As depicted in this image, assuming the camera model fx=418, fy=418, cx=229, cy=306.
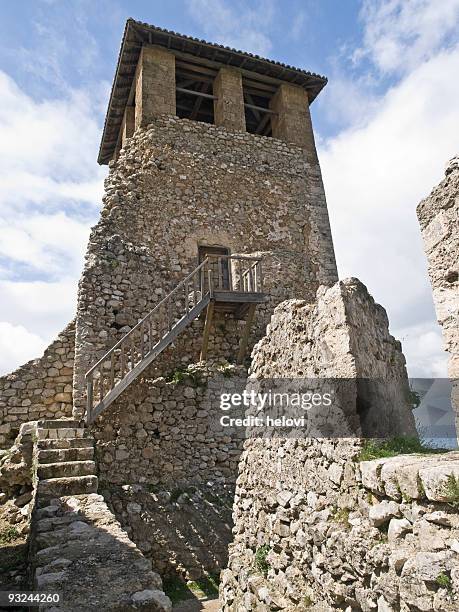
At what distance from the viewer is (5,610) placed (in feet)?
14.3

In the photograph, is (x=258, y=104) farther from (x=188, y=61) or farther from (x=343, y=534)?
(x=343, y=534)

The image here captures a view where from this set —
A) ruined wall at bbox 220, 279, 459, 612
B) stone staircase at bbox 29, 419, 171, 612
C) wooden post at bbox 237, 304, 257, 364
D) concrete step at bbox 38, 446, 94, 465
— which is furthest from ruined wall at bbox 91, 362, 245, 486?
ruined wall at bbox 220, 279, 459, 612

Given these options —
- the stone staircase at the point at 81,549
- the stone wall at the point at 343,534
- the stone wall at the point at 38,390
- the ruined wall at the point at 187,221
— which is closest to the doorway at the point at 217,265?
the ruined wall at the point at 187,221

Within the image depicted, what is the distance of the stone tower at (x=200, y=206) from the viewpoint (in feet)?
30.5

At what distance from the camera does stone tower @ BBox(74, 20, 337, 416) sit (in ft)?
30.5

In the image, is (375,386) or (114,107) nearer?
(375,386)

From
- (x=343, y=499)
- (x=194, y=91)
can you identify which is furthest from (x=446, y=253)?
(x=194, y=91)

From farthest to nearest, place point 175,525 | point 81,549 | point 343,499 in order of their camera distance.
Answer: point 175,525 → point 81,549 → point 343,499

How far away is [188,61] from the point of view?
12727mm

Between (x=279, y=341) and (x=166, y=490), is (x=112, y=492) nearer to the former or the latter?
(x=166, y=490)

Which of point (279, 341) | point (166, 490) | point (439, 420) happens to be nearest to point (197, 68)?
point (279, 341)

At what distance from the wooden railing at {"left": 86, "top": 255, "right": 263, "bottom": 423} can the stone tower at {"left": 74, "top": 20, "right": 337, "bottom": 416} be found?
65 millimetres

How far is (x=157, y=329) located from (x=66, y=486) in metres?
4.26

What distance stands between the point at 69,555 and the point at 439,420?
339cm
